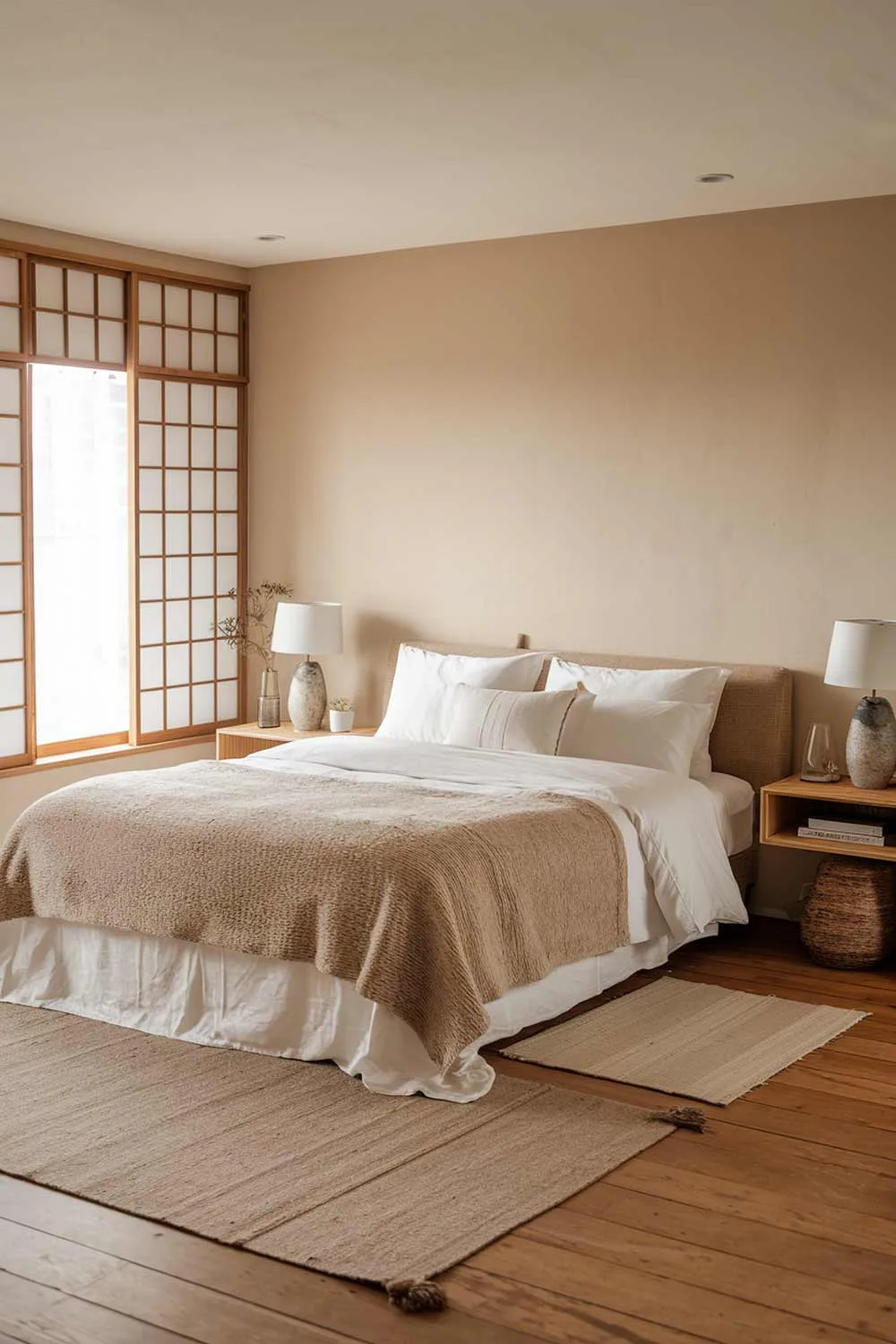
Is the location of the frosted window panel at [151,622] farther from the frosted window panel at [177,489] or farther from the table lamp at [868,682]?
the table lamp at [868,682]

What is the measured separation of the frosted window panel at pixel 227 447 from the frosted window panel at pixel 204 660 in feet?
2.62

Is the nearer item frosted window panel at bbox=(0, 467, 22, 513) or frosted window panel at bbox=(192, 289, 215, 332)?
frosted window panel at bbox=(0, 467, 22, 513)

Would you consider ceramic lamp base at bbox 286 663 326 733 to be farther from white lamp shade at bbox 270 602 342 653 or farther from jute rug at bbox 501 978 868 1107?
jute rug at bbox 501 978 868 1107

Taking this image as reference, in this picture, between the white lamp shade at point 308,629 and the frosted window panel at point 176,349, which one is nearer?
the white lamp shade at point 308,629

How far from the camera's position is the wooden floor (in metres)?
2.51

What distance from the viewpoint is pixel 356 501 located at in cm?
631

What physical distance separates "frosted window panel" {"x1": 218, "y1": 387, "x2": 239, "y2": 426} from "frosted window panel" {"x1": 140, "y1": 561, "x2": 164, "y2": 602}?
74 centimetres

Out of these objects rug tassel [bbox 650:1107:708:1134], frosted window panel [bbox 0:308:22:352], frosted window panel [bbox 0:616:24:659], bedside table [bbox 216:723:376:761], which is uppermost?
frosted window panel [bbox 0:308:22:352]

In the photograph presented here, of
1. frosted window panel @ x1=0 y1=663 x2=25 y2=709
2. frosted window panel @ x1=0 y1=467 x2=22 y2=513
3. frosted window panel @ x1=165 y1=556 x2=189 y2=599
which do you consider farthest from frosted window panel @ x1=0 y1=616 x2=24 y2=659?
frosted window panel @ x1=165 y1=556 x2=189 y2=599

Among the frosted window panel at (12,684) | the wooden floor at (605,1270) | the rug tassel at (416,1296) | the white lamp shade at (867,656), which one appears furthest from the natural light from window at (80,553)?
the rug tassel at (416,1296)

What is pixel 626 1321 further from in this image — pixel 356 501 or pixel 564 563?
pixel 356 501

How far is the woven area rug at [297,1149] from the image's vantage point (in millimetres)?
2863

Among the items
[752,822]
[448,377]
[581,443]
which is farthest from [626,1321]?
[448,377]

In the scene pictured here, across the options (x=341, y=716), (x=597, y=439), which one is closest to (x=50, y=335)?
(x=341, y=716)
